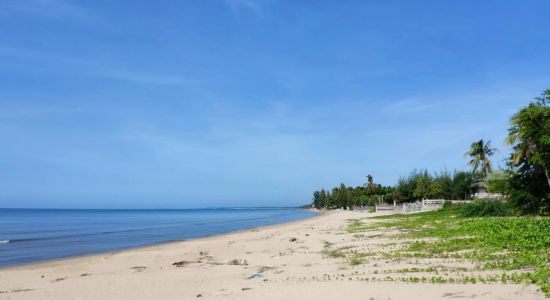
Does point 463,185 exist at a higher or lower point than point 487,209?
higher

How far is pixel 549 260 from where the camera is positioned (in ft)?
31.1

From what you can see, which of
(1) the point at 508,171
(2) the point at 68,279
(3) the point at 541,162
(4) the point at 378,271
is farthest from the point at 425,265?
(1) the point at 508,171

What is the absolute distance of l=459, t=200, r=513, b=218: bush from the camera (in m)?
29.0

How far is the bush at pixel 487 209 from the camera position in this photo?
95.1 feet

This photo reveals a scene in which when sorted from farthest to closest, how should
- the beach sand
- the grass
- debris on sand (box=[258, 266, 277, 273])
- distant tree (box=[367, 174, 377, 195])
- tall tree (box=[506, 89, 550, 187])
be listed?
distant tree (box=[367, 174, 377, 195])
tall tree (box=[506, 89, 550, 187])
debris on sand (box=[258, 266, 277, 273])
the grass
the beach sand

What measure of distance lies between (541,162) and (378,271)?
19.5m

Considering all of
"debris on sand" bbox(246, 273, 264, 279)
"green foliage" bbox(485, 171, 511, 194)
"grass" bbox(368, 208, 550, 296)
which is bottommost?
"debris on sand" bbox(246, 273, 264, 279)

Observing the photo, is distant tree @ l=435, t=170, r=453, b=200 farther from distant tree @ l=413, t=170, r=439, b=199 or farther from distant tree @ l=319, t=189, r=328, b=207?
distant tree @ l=319, t=189, r=328, b=207

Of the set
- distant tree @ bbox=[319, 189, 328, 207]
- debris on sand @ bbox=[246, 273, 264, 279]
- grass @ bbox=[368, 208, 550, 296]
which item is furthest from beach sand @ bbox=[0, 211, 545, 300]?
distant tree @ bbox=[319, 189, 328, 207]

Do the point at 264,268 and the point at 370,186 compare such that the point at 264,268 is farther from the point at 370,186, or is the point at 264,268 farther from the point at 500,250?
the point at 370,186

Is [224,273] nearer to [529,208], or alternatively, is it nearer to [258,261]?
[258,261]

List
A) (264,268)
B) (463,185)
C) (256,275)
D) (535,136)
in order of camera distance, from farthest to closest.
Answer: (463,185), (535,136), (264,268), (256,275)

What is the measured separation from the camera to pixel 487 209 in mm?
29734

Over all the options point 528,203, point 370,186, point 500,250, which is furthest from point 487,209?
point 370,186
